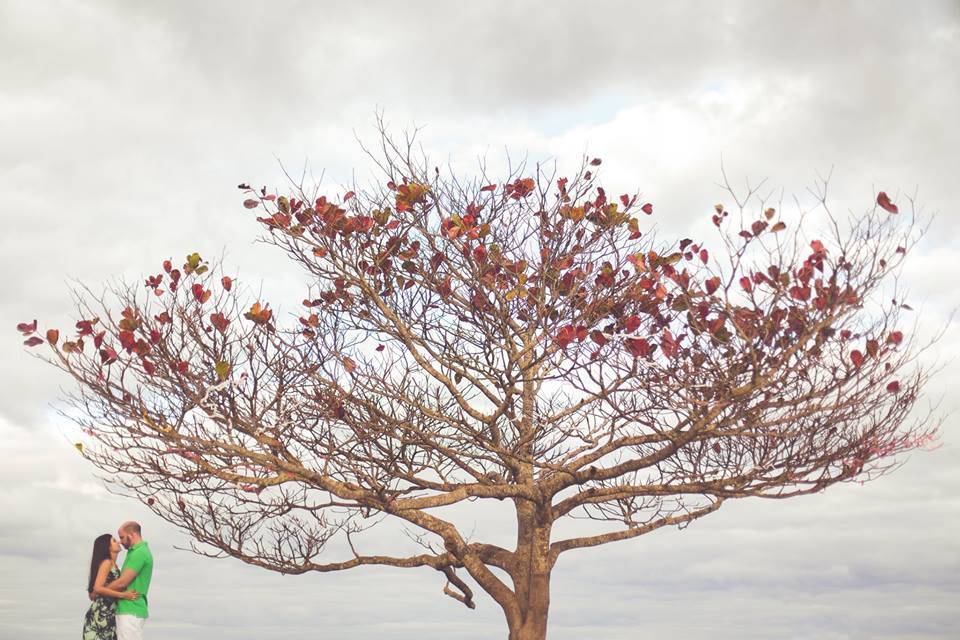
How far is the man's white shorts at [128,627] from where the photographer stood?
30.5ft

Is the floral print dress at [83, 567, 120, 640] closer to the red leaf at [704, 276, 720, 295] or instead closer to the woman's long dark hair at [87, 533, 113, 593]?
the woman's long dark hair at [87, 533, 113, 593]

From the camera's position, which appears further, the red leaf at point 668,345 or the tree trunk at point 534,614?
the tree trunk at point 534,614

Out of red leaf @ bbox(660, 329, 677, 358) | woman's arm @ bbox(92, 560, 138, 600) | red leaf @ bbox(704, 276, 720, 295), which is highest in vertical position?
red leaf @ bbox(704, 276, 720, 295)

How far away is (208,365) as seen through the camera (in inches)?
415

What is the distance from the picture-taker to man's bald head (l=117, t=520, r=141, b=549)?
30.9 feet

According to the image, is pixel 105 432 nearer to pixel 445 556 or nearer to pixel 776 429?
pixel 445 556

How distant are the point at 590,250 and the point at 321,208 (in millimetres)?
3673

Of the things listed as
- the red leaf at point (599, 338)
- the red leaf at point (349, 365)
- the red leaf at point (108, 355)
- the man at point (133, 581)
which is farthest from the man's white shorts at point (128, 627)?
the red leaf at point (599, 338)

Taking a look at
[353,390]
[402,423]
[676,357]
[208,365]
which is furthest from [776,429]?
[208,365]

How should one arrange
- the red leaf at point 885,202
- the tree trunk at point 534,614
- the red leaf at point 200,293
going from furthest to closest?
the tree trunk at point 534,614
the red leaf at point 200,293
the red leaf at point 885,202

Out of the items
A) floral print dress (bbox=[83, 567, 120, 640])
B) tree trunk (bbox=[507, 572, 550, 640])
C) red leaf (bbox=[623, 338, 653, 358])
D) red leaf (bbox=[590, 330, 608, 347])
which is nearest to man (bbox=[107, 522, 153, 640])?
floral print dress (bbox=[83, 567, 120, 640])

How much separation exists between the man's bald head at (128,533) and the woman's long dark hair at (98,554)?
0.20 meters

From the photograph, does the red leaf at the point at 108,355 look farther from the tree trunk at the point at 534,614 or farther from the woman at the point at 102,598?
the tree trunk at the point at 534,614

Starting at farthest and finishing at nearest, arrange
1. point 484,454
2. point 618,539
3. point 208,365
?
point 618,539, point 484,454, point 208,365
